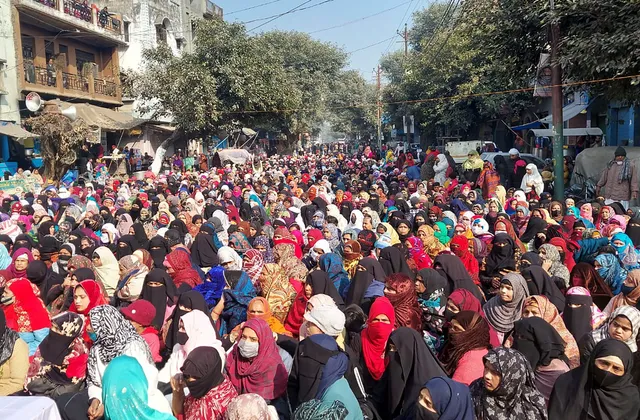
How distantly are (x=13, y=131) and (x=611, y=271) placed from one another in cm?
1603

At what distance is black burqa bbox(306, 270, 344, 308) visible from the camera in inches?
194

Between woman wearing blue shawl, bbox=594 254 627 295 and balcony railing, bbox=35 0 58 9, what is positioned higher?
balcony railing, bbox=35 0 58 9

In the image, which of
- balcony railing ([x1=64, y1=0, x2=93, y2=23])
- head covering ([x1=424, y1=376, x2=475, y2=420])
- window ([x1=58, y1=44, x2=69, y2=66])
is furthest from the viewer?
window ([x1=58, y1=44, x2=69, y2=66])

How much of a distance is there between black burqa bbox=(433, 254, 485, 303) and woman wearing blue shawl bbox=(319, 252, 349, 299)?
86 centimetres

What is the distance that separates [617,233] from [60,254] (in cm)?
584

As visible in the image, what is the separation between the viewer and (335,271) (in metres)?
5.66

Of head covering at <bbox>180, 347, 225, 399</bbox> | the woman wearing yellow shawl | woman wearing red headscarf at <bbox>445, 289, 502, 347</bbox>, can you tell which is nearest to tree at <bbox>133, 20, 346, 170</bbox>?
the woman wearing yellow shawl

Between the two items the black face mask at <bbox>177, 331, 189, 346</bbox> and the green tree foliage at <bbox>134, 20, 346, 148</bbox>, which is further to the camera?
the green tree foliage at <bbox>134, 20, 346, 148</bbox>

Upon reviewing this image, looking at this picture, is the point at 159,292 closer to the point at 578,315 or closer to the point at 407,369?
the point at 407,369

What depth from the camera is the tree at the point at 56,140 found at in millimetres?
15836

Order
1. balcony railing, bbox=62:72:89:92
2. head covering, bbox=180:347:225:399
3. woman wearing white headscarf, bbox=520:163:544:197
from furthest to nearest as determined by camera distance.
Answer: balcony railing, bbox=62:72:89:92 → woman wearing white headscarf, bbox=520:163:544:197 → head covering, bbox=180:347:225:399

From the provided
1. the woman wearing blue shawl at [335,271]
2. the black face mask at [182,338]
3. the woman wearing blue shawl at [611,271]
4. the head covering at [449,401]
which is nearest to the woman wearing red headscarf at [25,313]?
the black face mask at [182,338]

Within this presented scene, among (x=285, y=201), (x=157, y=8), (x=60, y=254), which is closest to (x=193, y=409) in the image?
(x=60, y=254)

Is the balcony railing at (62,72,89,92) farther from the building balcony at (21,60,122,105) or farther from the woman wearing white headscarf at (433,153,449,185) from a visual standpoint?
the woman wearing white headscarf at (433,153,449,185)
